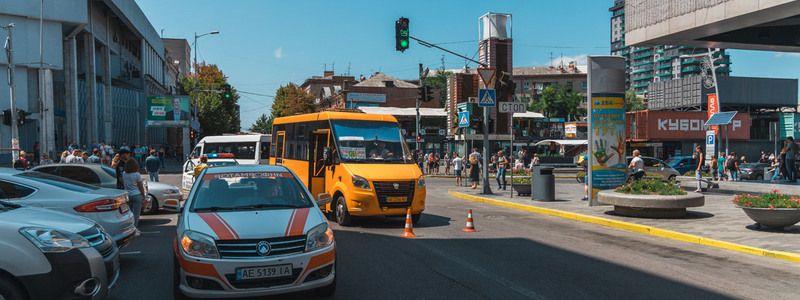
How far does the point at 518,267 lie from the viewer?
842 centimetres

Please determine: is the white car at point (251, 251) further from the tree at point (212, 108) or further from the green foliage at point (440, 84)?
the green foliage at point (440, 84)

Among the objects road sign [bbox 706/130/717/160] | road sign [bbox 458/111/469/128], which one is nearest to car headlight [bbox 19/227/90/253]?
road sign [bbox 458/111/469/128]

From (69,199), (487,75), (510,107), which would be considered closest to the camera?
(69,199)

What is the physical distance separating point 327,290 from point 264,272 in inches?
35.0

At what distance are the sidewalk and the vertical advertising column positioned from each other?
43.8 inches

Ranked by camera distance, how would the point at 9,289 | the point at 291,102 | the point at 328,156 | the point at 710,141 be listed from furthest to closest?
1. the point at 291,102
2. the point at 710,141
3. the point at 328,156
4. the point at 9,289

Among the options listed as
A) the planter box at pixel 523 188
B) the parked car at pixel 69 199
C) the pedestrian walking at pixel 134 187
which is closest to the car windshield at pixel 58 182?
the parked car at pixel 69 199

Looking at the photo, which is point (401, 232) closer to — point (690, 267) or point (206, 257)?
Answer: point (690, 267)

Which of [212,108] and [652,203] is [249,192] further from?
[212,108]

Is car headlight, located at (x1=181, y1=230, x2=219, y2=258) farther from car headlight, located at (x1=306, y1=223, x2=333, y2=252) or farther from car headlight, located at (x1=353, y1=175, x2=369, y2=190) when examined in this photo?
car headlight, located at (x1=353, y1=175, x2=369, y2=190)

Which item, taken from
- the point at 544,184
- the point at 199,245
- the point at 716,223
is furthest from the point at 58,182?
the point at 544,184

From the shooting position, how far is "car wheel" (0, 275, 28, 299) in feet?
16.2

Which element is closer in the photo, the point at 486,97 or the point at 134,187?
the point at 134,187

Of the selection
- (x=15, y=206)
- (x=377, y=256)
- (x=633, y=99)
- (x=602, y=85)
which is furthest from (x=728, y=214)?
(x=633, y=99)
